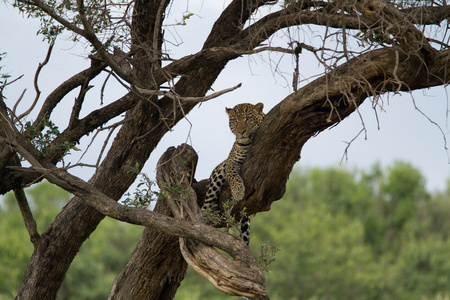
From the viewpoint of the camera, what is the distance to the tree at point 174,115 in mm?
4859

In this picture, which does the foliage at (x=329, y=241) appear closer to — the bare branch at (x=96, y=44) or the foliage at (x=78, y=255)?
the foliage at (x=78, y=255)

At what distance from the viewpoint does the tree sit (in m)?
4.86

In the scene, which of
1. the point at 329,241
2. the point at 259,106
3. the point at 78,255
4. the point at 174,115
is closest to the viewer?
the point at 174,115

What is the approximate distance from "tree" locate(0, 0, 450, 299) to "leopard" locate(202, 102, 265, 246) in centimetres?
14

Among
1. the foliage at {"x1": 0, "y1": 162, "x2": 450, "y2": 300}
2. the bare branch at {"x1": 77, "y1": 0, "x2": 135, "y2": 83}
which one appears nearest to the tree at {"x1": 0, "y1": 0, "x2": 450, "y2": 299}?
the bare branch at {"x1": 77, "y1": 0, "x2": 135, "y2": 83}

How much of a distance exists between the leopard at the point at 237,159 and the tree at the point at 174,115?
140 mm

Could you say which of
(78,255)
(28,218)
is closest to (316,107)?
(28,218)

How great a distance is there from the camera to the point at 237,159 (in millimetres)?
6266

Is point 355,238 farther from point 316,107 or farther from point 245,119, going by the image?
point 316,107

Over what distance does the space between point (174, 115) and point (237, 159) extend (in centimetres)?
171

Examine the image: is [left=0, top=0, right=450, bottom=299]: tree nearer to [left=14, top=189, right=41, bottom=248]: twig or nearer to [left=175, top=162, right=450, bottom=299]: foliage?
[left=14, top=189, right=41, bottom=248]: twig

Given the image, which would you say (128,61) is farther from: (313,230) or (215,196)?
(313,230)

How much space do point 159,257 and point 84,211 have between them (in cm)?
90

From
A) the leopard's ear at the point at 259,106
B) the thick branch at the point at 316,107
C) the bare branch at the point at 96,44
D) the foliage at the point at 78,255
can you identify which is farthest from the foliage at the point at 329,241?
the bare branch at the point at 96,44
